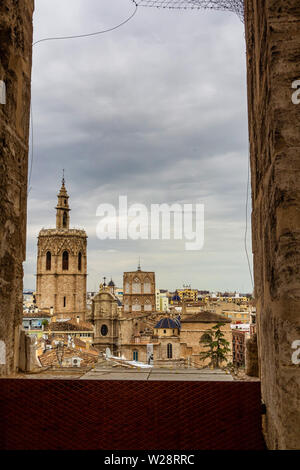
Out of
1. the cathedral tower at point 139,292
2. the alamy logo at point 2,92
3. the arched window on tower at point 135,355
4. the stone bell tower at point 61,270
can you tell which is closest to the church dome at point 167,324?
the arched window on tower at point 135,355

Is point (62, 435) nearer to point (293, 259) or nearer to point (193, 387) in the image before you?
point (193, 387)

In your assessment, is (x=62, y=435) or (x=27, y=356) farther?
(x=27, y=356)

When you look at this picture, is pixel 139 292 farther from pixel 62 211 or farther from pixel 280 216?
pixel 280 216

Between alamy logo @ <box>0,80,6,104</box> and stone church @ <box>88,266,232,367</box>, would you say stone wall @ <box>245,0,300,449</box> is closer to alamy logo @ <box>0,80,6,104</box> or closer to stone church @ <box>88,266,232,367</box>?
alamy logo @ <box>0,80,6,104</box>

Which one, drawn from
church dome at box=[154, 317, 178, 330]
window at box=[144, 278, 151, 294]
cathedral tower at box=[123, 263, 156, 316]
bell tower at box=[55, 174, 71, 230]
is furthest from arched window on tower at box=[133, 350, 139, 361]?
bell tower at box=[55, 174, 71, 230]

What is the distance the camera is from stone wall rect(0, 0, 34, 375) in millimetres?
2809

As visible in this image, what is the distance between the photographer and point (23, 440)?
8.56 ft

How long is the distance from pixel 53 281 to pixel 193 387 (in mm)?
57685

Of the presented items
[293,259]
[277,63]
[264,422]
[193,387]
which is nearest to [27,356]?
[193,387]

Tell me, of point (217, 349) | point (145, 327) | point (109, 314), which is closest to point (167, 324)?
point (145, 327)

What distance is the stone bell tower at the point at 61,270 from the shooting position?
58094 millimetres

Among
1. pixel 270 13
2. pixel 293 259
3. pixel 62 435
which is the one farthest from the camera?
pixel 62 435

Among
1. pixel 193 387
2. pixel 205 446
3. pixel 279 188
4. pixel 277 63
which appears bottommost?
pixel 205 446

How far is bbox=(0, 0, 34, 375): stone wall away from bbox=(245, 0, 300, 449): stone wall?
1.58m
